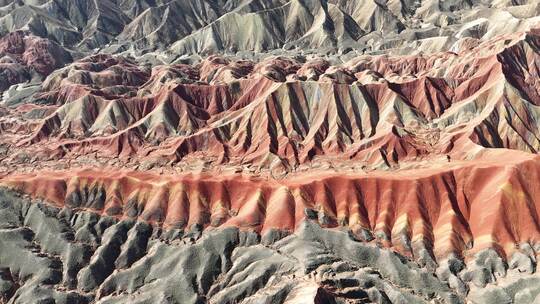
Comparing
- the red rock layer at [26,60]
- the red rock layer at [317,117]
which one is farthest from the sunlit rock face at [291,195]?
the red rock layer at [26,60]

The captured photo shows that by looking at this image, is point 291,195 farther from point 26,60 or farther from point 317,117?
point 26,60

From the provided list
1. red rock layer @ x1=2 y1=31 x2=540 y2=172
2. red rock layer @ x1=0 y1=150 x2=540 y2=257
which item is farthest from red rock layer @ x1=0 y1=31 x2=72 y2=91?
red rock layer @ x1=0 y1=150 x2=540 y2=257

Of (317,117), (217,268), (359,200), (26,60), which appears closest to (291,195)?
(359,200)

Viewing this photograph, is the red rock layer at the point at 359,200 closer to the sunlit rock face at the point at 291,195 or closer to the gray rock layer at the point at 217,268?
the sunlit rock face at the point at 291,195

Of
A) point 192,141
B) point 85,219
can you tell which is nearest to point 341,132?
point 192,141

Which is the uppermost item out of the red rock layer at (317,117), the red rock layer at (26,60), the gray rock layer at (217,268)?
the red rock layer at (26,60)

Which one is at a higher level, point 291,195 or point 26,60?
point 26,60

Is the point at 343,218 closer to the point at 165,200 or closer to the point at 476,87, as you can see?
the point at 165,200
